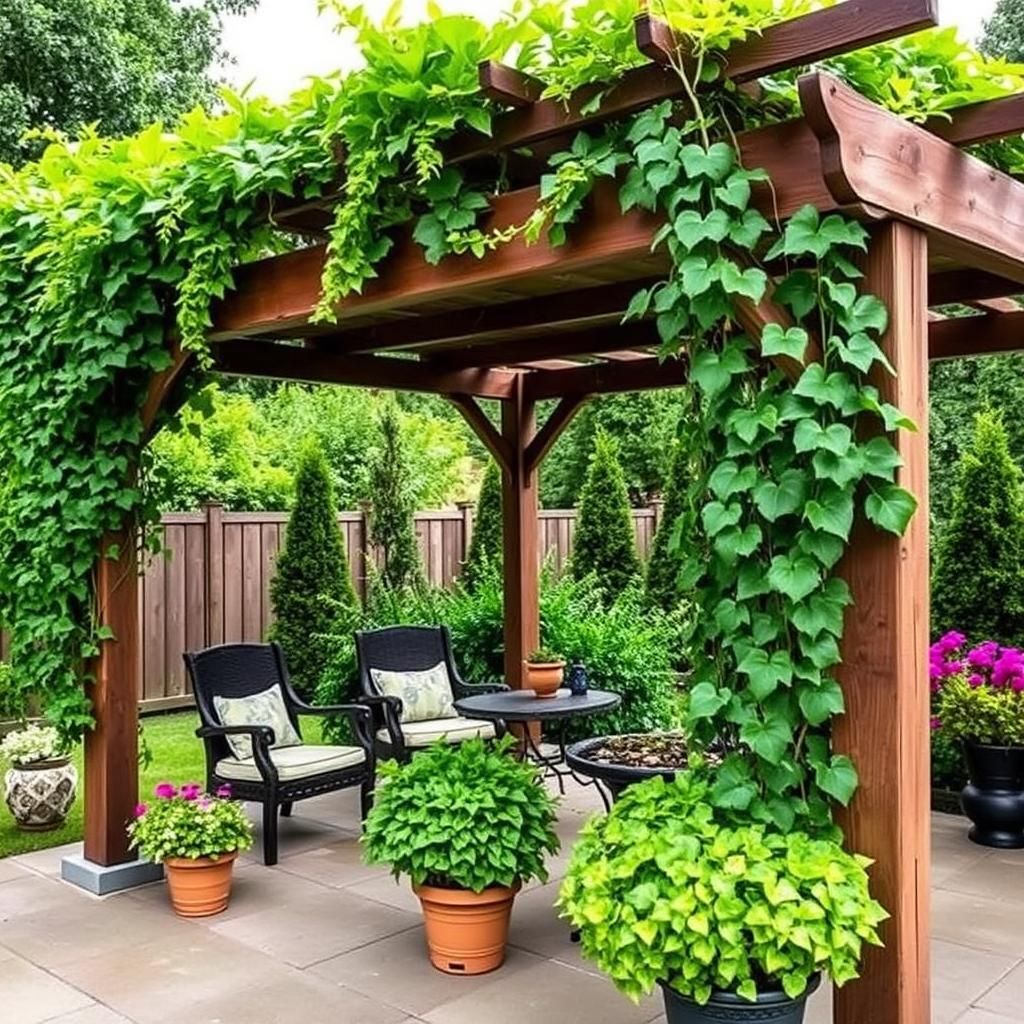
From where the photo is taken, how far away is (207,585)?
27.5 ft

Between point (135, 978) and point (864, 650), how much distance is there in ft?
8.28

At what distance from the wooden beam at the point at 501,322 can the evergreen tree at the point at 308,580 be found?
2585mm

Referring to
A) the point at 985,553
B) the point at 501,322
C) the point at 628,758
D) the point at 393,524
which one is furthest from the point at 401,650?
the point at 985,553

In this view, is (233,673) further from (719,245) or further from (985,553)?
(985,553)

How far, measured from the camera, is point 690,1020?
8.00ft

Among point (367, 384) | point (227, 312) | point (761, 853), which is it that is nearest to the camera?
point (761, 853)

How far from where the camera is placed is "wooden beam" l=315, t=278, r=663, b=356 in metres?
4.45

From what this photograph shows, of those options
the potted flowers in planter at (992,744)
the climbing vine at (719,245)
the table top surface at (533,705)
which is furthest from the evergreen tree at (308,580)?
the climbing vine at (719,245)

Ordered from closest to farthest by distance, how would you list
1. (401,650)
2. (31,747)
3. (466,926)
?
(466,926), (31,747), (401,650)

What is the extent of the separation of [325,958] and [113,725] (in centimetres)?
139

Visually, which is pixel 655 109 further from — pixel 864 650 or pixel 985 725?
pixel 985 725

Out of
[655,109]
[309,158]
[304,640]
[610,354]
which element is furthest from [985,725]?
[304,640]

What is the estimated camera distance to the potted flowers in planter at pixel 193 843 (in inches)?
155

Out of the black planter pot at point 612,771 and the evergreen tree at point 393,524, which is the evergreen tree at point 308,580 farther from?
the black planter pot at point 612,771
